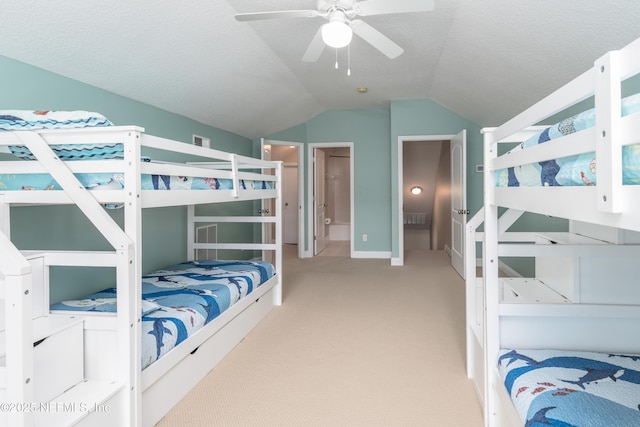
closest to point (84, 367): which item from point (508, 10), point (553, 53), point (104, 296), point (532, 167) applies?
point (104, 296)

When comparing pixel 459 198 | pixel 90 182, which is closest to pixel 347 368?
pixel 90 182

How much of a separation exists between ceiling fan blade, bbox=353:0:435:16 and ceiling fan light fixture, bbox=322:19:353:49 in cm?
12

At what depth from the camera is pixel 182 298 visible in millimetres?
2232

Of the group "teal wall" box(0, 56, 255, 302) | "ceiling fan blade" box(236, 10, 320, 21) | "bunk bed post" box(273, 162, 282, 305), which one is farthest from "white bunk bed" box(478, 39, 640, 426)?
"teal wall" box(0, 56, 255, 302)

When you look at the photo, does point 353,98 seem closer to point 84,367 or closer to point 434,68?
Result: point 434,68

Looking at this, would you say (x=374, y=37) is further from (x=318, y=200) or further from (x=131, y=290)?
(x=318, y=200)

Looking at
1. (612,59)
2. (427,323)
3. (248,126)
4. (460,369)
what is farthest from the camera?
(248,126)

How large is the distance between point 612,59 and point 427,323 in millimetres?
2557

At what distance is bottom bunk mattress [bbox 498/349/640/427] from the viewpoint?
3.43ft

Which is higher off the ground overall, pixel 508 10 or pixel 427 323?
pixel 508 10

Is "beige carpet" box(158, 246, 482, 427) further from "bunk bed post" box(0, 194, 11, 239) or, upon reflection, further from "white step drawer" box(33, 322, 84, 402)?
"bunk bed post" box(0, 194, 11, 239)

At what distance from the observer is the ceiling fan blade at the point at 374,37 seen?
2.23 m

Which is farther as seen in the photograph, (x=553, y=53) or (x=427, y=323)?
(x=427, y=323)

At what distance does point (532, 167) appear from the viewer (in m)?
1.15
